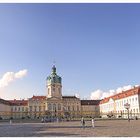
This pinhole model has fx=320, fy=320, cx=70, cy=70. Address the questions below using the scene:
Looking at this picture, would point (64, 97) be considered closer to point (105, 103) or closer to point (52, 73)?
point (52, 73)

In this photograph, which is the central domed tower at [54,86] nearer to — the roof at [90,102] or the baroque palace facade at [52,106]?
the baroque palace facade at [52,106]

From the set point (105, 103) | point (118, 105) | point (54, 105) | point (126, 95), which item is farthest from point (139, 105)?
point (54, 105)

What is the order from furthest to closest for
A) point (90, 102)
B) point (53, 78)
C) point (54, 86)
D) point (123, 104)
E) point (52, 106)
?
point (90, 102)
point (53, 78)
point (54, 86)
point (52, 106)
point (123, 104)

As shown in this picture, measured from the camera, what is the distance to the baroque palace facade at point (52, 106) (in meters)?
120

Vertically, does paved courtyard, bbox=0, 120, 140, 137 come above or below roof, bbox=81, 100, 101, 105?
below

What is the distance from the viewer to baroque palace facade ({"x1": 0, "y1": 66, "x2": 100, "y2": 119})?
120m

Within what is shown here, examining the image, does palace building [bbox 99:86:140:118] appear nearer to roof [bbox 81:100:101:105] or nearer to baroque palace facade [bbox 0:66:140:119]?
Result: baroque palace facade [bbox 0:66:140:119]

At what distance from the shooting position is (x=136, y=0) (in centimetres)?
1728

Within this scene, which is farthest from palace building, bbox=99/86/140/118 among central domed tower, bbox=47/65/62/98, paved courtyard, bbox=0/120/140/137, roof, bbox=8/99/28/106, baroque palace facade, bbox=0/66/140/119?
paved courtyard, bbox=0/120/140/137

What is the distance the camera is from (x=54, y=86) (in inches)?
4759

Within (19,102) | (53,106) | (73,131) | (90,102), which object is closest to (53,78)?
(53,106)

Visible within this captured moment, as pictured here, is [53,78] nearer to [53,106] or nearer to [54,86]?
[54,86]

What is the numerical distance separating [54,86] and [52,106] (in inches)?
297

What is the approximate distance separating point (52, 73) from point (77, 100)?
14.7 metres
